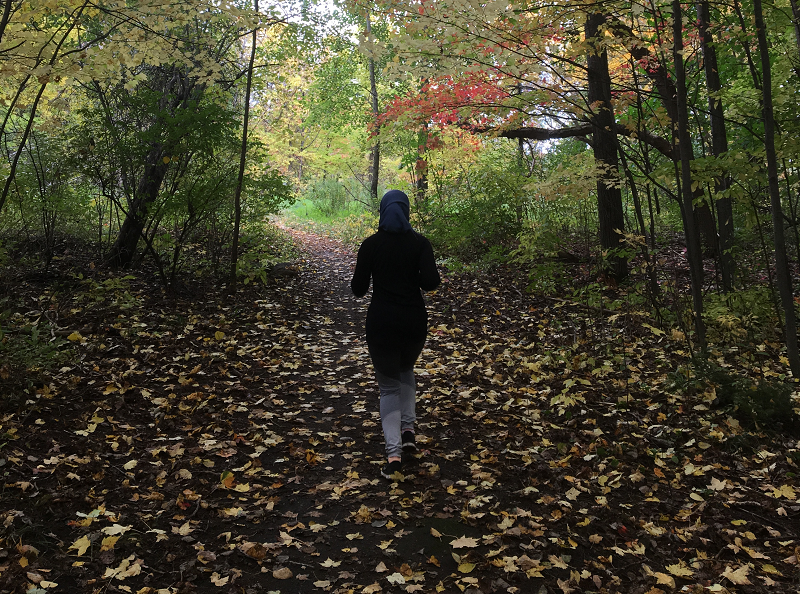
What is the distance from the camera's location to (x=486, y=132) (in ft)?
31.7

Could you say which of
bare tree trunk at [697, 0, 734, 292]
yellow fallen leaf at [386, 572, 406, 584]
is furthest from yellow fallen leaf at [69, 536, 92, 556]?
bare tree trunk at [697, 0, 734, 292]

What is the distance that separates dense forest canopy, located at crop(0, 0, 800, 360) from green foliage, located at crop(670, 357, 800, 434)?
0.39 m

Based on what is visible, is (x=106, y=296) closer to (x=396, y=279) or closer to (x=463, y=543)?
(x=396, y=279)

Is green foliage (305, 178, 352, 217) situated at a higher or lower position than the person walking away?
higher

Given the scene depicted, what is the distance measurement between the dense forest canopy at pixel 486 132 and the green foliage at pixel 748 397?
0.39 metres

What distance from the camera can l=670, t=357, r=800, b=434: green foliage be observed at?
4.40 meters

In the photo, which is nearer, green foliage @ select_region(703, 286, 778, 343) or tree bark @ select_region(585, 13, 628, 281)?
green foliage @ select_region(703, 286, 778, 343)

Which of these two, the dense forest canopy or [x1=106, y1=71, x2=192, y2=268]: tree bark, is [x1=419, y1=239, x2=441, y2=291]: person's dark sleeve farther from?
[x1=106, y1=71, x2=192, y2=268]: tree bark

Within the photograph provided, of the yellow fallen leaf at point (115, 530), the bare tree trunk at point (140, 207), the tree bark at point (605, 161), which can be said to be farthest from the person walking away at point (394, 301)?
the bare tree trunk at point (140, 207)

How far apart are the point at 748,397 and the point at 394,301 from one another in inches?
123

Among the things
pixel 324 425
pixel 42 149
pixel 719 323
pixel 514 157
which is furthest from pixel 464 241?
pixel 42 149

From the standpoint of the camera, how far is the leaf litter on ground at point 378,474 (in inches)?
120

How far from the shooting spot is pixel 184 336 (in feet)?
22.9

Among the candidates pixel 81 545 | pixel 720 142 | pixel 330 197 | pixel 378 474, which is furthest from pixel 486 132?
pixel 330 197
